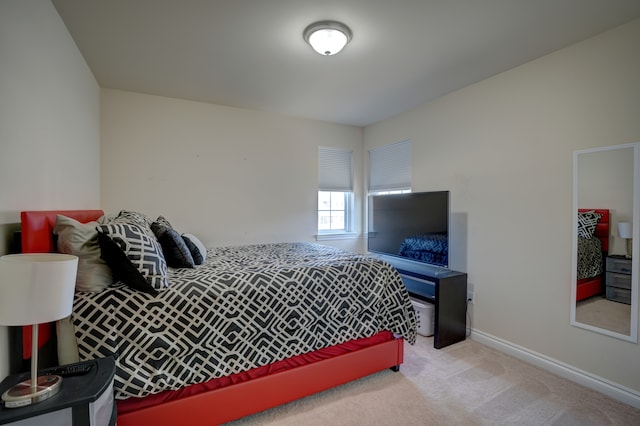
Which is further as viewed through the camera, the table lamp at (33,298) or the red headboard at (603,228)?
the red headboard at (603,228)

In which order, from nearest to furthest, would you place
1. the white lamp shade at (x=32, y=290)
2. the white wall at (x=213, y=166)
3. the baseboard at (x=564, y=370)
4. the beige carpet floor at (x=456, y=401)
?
1. the white lamp shade at (x=32, y=290)
2. the beige carpet floor at (x=456, y=401)
3. the baseboard at (x=564, y=370)
4. the white wall at (x=213, y=166)

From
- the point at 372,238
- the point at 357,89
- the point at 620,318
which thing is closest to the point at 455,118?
the point at 357,89

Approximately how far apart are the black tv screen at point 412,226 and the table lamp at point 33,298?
2801mm

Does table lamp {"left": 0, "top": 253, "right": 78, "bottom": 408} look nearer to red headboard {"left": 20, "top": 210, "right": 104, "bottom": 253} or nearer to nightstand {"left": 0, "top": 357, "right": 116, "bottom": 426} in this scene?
nightstand {"left": 0, "top": 357, "right": 116, "bottom": 426}

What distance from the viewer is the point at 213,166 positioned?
349cm

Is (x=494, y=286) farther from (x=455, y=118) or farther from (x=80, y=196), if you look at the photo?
(x=80, y=196)

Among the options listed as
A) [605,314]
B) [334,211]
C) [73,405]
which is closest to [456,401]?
[605,314]

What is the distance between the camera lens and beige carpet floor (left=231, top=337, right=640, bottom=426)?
1.75 meters

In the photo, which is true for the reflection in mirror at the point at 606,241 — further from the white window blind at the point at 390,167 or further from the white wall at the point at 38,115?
the white wall at the point at 38,115

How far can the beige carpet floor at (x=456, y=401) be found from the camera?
5.74ft

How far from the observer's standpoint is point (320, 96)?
10.5 feet

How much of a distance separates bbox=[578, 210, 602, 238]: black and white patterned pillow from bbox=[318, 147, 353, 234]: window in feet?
9.08

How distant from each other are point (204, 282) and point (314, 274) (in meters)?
0.71

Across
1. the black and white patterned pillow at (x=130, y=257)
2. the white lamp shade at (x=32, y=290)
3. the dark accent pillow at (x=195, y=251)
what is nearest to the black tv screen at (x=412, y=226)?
the dark accent pillow at (x=195, y=251)
